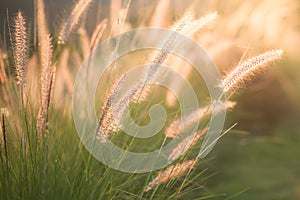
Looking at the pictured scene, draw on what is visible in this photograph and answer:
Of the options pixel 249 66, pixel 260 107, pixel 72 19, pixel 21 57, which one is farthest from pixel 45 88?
pixel 260 107

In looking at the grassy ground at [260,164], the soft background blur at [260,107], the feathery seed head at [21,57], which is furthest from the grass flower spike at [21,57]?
the grassy ground at [260,164]

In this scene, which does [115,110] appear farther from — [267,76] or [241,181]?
[267,76]

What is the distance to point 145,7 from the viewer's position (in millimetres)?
3867

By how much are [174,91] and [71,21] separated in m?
0.54

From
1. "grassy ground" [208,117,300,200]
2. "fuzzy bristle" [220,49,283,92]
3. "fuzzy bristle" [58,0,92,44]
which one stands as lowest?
"grassy ground" [208,117,300,200]

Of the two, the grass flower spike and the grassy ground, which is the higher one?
the grass flower spike

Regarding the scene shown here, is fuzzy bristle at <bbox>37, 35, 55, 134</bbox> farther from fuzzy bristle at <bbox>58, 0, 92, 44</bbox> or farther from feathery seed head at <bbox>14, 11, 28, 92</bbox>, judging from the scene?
fuzzy bristle at <bbox>58, 0, 92, 44</bbox>

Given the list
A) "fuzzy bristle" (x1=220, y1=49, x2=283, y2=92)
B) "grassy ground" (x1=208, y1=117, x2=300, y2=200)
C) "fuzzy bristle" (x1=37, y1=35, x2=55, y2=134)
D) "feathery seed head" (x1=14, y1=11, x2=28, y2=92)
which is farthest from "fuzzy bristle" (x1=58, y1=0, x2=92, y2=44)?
"grassy ground" (x1=208, y1=117, x2=300, y2=200)

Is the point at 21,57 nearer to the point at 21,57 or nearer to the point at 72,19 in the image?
the point at 21,57

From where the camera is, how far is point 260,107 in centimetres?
304

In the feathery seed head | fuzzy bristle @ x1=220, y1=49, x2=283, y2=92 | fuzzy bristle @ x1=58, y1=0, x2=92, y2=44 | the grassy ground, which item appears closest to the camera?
fuzzy bristle @ x1=220, y1=49, x2=283, y2=92

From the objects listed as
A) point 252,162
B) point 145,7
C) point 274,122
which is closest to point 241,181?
point 252,162

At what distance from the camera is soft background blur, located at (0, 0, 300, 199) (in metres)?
2.61

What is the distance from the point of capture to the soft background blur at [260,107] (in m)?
2.61
